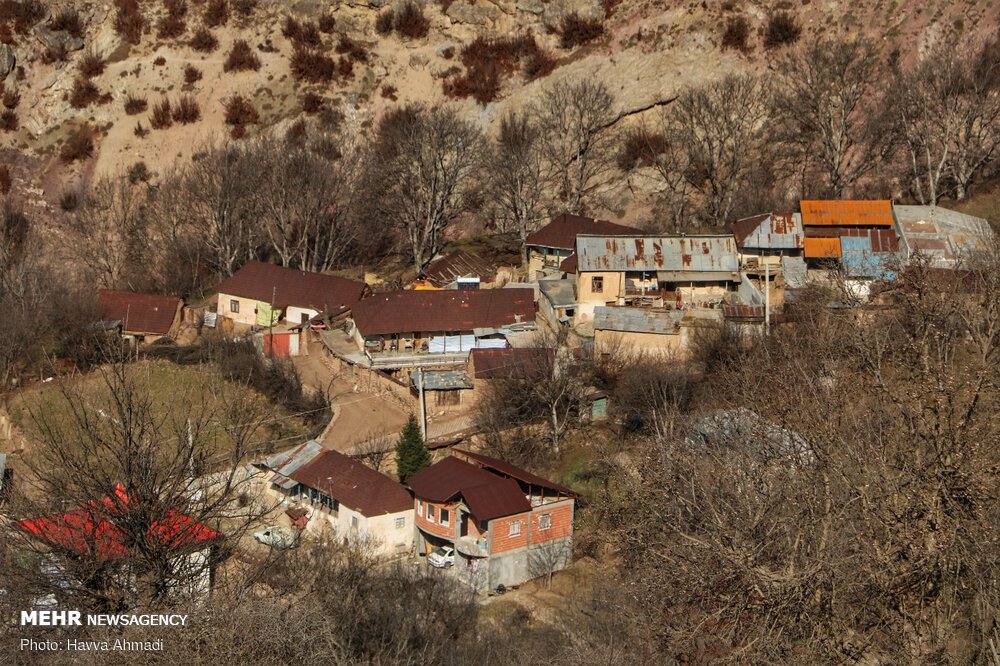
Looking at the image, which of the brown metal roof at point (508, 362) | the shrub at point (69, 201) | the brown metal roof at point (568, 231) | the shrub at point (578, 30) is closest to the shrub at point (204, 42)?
the shrub at point (69, 201)

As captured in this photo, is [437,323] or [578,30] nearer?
[437,323]

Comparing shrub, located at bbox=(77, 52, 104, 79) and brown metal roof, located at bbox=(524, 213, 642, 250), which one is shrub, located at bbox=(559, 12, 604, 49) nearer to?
brown metal roof, located at bbox=(524, 213, 642, 250)

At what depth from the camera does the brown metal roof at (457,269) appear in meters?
40.5

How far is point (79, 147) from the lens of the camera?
55.4 m

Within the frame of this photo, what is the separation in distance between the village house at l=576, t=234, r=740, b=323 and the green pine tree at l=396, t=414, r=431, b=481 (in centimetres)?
930

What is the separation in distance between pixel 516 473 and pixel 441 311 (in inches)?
412

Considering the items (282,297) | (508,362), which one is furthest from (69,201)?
(508,362)

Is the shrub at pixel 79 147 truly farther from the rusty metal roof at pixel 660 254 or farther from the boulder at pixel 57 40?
the rusty metal roof at pixel 660 254

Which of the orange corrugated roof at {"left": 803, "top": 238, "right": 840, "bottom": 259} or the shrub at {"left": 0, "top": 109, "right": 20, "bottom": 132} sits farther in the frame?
the shrub at {"left": 0, "top": 109, "right": 20, "bottom": 132}

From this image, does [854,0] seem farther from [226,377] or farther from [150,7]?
[150,7]

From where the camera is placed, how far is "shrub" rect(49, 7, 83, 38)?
6038 centimetres

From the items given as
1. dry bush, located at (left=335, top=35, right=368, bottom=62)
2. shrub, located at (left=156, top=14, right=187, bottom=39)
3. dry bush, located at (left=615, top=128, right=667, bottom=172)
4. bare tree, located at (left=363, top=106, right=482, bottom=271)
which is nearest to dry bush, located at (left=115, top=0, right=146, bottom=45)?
shrub, located at (left=156, top=14, right=187, bottom=39)

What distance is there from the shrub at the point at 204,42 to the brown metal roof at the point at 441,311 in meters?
29.7

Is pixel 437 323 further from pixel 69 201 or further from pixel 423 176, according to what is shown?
pixel 69 201
